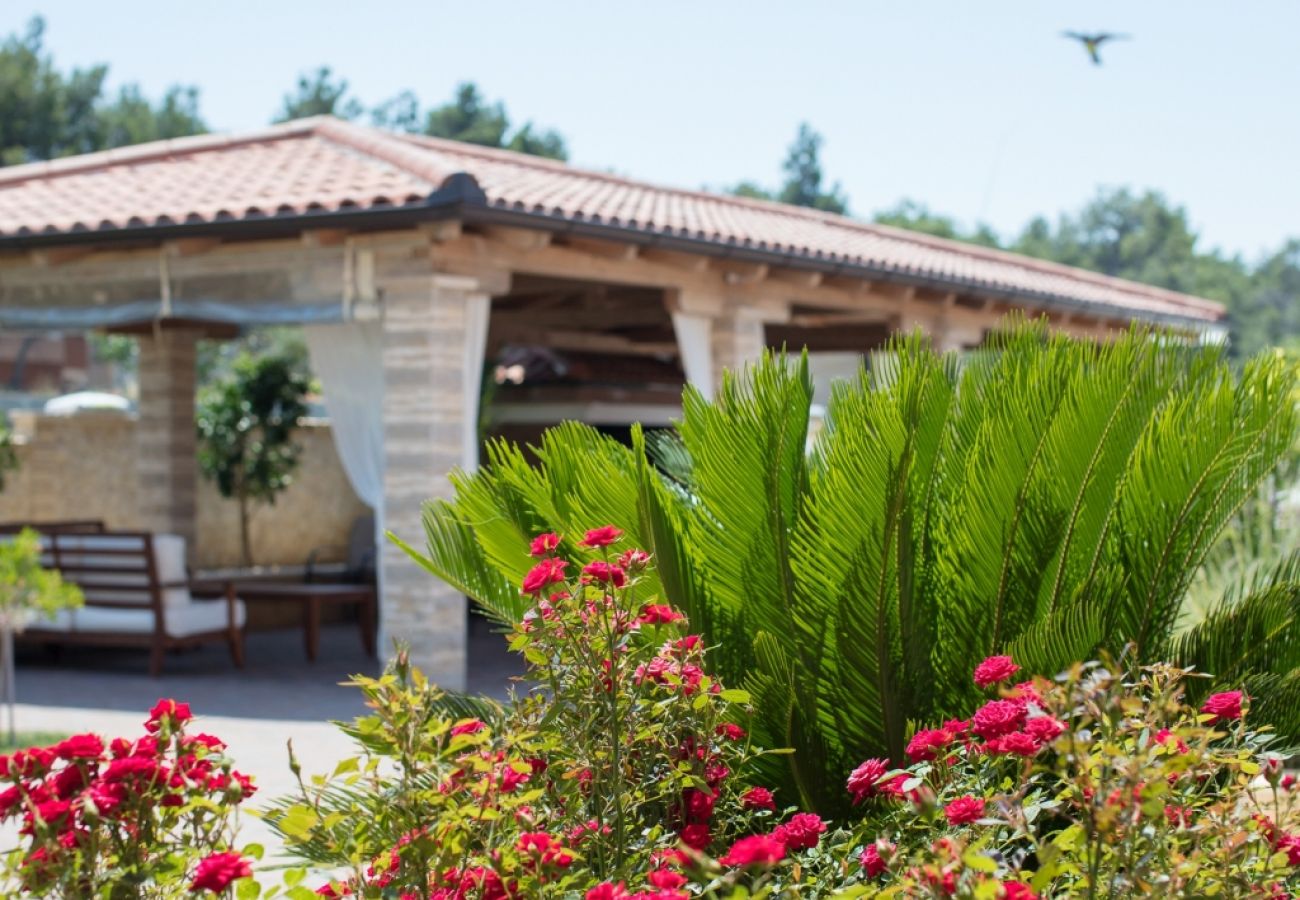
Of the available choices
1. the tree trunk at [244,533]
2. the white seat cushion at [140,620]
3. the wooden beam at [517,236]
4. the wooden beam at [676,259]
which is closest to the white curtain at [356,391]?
the wooden beam at [517,236]

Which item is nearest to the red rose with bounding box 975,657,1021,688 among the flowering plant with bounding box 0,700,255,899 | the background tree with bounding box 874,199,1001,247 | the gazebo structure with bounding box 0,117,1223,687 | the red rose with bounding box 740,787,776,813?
the red rose with bounding box 740,787,776,813

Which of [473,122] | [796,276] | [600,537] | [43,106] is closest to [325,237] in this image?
[796,276]

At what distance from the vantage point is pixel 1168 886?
2.14m

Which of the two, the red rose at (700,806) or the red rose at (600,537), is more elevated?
the red rose at (600,537)

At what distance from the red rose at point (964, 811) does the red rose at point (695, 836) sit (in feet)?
1.81

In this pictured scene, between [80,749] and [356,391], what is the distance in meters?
7.56

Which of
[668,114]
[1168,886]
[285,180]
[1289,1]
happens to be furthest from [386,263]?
[668,114]

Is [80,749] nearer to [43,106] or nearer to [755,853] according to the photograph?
[755,853]

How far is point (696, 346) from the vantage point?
10.9 metres

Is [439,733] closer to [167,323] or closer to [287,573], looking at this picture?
[167,323]

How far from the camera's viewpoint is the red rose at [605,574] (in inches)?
105

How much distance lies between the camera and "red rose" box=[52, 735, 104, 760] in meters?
2.26

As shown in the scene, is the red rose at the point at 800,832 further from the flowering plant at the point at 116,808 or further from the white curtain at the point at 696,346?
the white curtain at the point at 696,346

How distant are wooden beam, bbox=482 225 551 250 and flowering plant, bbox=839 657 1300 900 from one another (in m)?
6.62
